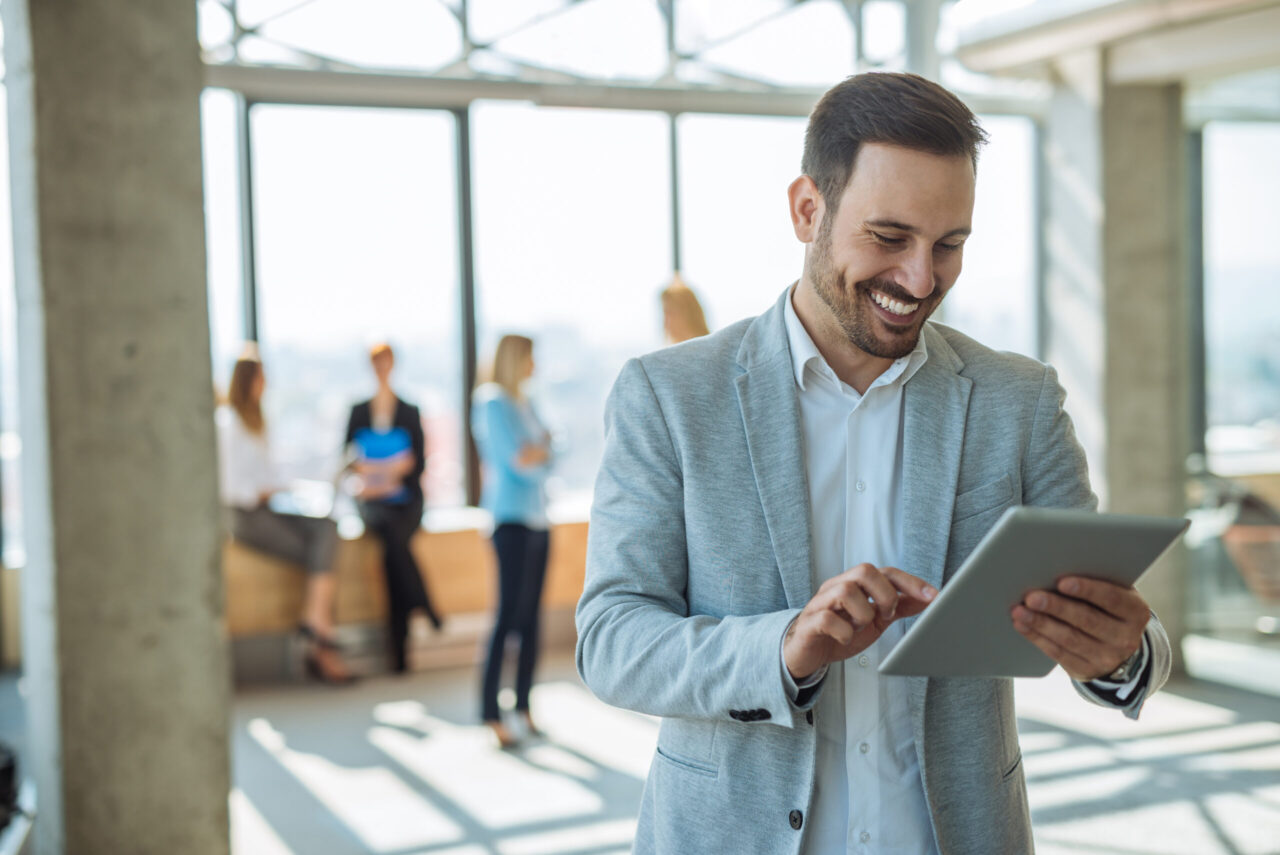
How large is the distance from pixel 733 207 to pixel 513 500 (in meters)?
3.51

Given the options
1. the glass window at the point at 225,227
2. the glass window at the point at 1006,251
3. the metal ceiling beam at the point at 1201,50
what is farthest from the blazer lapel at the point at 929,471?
the glass window at the point at 1006,251

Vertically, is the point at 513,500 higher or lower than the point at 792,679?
lower

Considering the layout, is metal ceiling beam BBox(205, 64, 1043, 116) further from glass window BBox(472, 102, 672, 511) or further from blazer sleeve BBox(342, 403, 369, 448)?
blazer sleeve BBox(342, 403, 369, 448)

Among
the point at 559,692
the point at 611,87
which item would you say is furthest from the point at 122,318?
the point at 611,87

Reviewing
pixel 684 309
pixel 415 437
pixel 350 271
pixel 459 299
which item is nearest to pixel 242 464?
pixel 415 437

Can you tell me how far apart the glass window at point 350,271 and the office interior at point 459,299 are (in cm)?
2

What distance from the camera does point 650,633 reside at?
150 centimetres

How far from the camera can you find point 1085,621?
137 centimetres

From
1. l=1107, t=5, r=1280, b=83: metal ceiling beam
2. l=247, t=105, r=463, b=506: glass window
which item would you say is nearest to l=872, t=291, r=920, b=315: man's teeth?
l=1107, t=5, r=1280, b=83: metal ceiling beam

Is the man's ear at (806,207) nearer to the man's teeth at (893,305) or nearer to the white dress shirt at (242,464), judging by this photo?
the man's teeth at (893,305)

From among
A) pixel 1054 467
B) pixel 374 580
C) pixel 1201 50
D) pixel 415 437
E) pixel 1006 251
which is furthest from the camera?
pixel 1006 251

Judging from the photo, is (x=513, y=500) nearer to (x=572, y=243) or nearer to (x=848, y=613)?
(x=572, y=243)

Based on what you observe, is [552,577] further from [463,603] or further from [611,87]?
[611,87]

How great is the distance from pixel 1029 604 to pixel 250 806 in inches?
167
